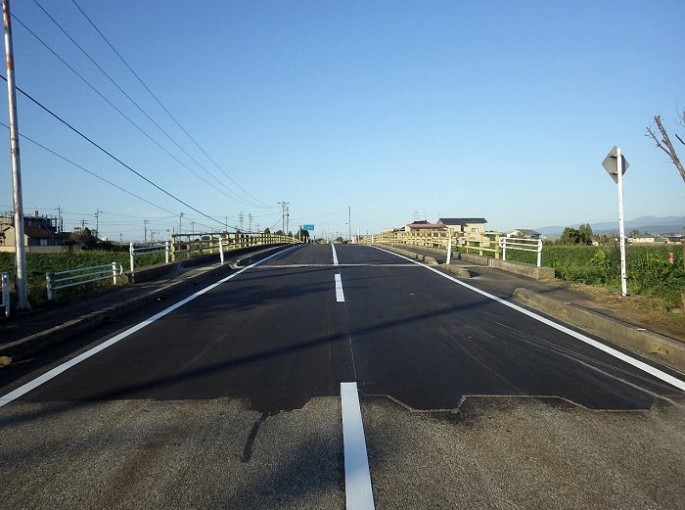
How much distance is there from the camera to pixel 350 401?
202 inches

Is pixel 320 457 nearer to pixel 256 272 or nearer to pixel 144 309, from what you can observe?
pixel 144 309

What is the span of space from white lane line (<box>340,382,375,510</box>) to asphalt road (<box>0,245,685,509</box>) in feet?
0.18

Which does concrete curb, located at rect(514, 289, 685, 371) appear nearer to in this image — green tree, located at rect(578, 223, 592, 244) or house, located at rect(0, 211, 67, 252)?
green tree, located at rect(578, 223, 592, 244)

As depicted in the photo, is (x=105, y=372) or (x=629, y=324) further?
(x=629, y=324)

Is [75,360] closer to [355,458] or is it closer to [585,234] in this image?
[355,458]

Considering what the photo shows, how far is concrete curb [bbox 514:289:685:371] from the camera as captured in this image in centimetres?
665

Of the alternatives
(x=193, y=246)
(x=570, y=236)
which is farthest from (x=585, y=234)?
(x=193, y=246)

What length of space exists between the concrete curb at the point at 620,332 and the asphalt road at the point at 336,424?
650 mm

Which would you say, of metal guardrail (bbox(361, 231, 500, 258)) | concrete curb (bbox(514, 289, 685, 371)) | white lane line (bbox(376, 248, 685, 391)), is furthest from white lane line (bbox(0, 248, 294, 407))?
metal guardrail (bbox(361, 231, 500, 258))

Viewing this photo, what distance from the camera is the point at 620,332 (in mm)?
7832

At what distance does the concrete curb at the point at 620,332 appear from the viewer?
21.8 feet

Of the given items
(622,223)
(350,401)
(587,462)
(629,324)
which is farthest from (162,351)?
(622,223)

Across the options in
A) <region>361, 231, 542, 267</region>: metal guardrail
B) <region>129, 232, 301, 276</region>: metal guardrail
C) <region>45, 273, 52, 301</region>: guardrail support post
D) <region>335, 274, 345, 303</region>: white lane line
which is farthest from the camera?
<region>361, 231, 542, 267</region>: metal guardrail

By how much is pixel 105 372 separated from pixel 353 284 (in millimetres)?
8748
